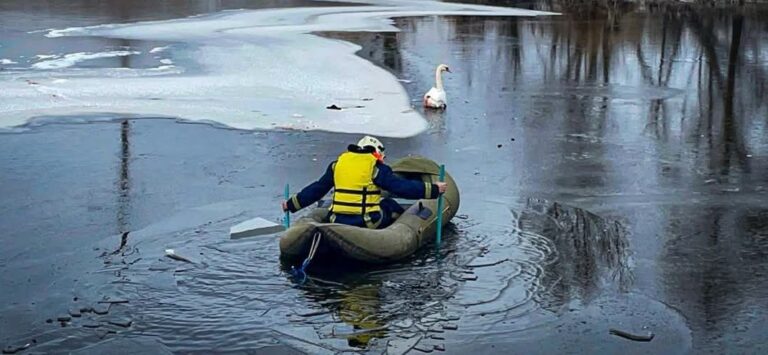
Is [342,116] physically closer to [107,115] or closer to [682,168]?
[107,115]

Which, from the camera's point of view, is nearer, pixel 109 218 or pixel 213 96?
pixel 109 218

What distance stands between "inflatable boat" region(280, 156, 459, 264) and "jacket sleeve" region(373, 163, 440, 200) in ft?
0.65

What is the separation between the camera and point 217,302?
8102mm

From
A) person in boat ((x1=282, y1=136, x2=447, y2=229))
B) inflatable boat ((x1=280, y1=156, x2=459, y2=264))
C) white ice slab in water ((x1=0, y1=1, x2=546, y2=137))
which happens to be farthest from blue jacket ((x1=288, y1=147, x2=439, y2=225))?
white ice slab in water ((x1=0, y1=1, x2=546, y2=137))

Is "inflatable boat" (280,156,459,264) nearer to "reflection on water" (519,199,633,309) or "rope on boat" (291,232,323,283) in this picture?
"rope on boat" (291,232,323,283)

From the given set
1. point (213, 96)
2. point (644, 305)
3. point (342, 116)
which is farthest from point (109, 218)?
point (213, 96)

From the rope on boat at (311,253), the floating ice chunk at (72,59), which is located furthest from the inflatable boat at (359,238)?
the floating ice chunk at (72,59)

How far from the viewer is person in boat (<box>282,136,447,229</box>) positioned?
9.21m

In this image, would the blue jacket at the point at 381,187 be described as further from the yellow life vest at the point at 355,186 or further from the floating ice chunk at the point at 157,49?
the floating ice chunk at the point at 157,49

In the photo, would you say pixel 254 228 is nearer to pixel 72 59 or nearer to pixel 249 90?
pixel 249 90

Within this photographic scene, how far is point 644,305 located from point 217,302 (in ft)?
10.1

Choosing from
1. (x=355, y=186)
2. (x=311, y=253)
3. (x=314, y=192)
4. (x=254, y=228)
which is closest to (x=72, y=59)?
(x=254, y=228)

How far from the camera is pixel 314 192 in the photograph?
938cm

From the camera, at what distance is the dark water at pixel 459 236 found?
7621mm
